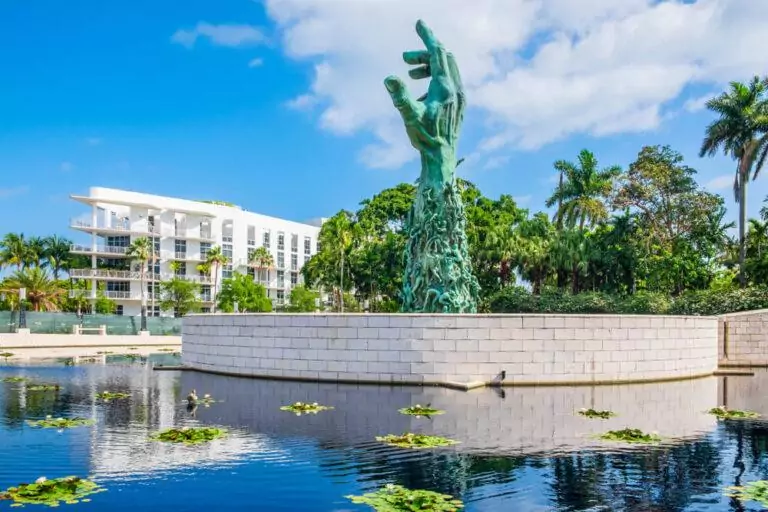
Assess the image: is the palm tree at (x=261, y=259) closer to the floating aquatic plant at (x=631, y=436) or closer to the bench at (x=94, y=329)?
the bench at (x=94, y=329)

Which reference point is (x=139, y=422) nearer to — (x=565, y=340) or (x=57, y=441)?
(x=57, y=441)

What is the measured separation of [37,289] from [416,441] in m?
63.2

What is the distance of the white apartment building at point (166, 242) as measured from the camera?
7306 cm

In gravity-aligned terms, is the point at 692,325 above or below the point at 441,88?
below

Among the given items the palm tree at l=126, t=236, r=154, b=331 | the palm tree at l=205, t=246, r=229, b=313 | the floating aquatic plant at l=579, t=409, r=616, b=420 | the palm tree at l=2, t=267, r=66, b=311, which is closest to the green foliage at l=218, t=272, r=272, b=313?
the palm tree at l=205, t=246, r=229, b=313

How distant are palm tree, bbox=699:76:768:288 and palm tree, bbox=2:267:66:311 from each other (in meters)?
56.8

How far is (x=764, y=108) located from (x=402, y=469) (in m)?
38.3

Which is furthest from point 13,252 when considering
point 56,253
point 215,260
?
point 215,260

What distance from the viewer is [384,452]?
11.2 metres

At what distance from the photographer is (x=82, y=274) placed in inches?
2854

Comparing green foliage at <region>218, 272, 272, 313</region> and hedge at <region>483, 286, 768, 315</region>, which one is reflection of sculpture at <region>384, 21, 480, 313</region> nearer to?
hedge at <region>483, 286, 768, 315</region>

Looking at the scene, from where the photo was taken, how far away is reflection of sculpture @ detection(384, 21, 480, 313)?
26297 mm

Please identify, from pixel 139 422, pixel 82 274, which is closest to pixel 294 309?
pixel 82 274

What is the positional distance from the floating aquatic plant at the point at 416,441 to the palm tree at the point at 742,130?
32.5 metres
